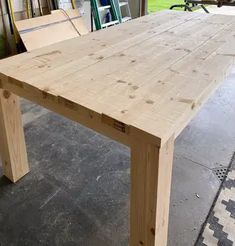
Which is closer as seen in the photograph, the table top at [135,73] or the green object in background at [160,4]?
the table top at [135,73]

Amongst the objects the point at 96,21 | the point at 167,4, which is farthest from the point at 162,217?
the point at 167,4

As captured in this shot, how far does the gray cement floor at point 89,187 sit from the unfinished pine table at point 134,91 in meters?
0.20

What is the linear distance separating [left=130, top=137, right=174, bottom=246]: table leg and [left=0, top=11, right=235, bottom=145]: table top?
8cm

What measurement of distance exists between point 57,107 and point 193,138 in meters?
1.27

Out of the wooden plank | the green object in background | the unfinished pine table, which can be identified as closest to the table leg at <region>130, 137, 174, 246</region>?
the unfinished pine table

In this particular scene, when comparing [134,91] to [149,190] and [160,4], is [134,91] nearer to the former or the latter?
[149,190]

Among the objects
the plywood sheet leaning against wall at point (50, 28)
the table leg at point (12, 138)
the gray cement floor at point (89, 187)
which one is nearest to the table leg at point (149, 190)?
the gray cement floor at point (89, 187)

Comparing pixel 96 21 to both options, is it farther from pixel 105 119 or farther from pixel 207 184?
pixel 105 119

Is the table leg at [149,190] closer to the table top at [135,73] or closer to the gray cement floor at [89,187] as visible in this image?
the table top at [135,73]

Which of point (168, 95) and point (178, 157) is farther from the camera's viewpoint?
point (178, 157)

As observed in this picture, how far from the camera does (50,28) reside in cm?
338

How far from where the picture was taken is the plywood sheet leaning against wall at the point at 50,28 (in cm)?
313

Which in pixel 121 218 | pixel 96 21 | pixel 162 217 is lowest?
pixel 121 218

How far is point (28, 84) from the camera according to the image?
1081mm
